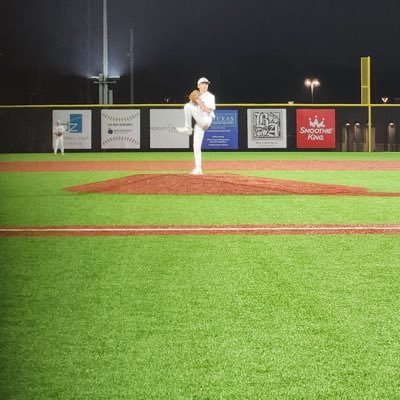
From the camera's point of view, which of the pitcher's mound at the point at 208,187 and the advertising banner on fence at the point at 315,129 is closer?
the pitcher's mound at the point at 208,187

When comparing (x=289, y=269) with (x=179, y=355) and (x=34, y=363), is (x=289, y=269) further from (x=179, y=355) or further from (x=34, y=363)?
(x=34, y=363)

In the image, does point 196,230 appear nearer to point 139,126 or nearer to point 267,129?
point 139,126

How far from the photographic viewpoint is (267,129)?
30.9 metres

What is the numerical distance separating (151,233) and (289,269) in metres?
2.09

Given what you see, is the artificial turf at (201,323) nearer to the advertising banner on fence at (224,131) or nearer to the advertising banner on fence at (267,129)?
the advertising banner on fence at (224,131)

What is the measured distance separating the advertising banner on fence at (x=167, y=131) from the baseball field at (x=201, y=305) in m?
22.5

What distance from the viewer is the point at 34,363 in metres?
2.71

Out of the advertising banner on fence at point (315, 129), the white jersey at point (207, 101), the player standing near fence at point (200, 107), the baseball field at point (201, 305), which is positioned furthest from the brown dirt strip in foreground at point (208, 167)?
the advertising banner on fence at point (315, 129)

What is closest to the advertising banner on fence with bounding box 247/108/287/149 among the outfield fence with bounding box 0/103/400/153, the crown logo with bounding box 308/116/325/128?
the outfield fence with bounding box 0/103/400/153

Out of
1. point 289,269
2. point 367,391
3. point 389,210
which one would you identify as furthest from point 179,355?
point 389,210

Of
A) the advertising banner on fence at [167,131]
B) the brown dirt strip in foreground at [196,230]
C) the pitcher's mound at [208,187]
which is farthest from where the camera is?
the advertising banner on fence at [167,131]

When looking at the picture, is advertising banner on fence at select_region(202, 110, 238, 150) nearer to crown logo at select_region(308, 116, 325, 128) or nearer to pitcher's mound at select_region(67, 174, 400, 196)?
crown logo at select_region(308, 116, 325, 128)

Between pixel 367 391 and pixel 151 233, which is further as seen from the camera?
pixel 151 233

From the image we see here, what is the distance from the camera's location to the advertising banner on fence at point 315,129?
3098 cm
